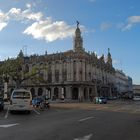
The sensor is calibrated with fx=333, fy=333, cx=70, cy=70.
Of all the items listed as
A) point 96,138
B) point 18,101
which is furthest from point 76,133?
point 18,101

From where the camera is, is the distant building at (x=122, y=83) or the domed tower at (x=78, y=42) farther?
the distant building at (x=122, y=83)

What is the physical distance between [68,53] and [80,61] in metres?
4.06

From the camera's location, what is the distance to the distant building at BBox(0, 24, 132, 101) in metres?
89.8

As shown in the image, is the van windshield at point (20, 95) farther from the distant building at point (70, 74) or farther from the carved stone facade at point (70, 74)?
the carved stone facade at point (70, 74)

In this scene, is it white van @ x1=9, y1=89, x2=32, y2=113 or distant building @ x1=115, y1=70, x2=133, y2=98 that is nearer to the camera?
white van @ x1=9, y1=89, x2=32, y2=113

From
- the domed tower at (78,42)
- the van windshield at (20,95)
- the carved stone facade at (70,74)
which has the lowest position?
the van windshield at (20,95)

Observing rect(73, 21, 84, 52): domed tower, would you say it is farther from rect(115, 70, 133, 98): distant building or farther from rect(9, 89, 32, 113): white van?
rect(9, 89, 32, 113): white van

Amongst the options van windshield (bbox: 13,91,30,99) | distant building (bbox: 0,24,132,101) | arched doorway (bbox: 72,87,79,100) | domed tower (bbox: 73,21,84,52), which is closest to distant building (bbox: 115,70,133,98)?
distant building (bbox: 0,24,132,101)

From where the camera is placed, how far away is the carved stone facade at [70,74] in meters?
89.8

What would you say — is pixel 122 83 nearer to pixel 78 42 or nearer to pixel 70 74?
pixel 78 42

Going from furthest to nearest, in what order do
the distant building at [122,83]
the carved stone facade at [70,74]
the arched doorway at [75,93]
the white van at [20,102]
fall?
the distant building at [122,83] → the arched doorway at [75,93] → the carved stone facade at [70,74] → the white van at [20,102]

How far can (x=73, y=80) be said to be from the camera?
89.9 meters

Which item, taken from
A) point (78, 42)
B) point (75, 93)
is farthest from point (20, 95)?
point (78, 42)

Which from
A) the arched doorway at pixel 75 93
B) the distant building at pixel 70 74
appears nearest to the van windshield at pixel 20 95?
the distant building at pixel 70 74
